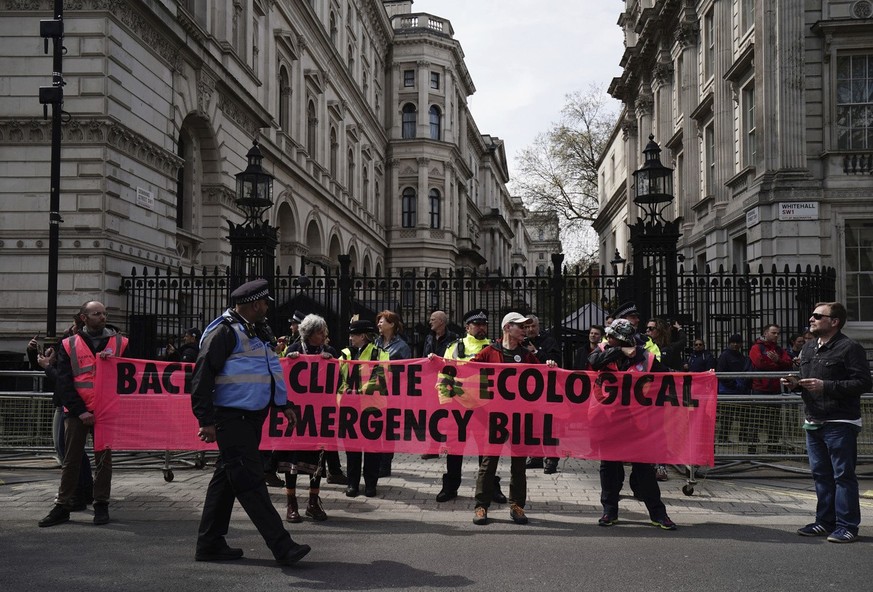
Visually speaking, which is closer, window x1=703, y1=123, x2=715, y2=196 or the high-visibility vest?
the high-visibility vest

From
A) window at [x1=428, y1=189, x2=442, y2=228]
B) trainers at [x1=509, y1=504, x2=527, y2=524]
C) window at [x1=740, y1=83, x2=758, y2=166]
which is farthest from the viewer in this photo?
window at [x1=428, y1=189, x2=442, y2=228]

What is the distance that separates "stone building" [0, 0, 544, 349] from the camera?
16.4 m

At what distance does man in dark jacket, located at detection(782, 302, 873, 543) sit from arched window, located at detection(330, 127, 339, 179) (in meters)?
34.8

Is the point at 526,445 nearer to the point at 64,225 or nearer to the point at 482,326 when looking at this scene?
the point at 482,326

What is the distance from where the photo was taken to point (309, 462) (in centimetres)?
803

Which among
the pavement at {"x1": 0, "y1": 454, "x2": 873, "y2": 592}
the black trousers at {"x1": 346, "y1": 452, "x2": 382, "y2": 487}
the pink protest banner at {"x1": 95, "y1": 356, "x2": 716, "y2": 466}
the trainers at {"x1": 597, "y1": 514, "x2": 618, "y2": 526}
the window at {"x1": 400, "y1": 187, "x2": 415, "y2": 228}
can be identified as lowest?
the pavement at {"x1": 0, "y1": 454, "x2": 873, "y2": 592}

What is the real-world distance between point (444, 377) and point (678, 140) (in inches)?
1059

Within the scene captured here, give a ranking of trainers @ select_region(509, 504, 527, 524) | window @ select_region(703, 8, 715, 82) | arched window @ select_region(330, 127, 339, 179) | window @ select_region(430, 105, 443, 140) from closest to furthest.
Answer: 1. trainers @ select_region(509, 504, 527, 524)
2. window @ select_region(703, 8, 715, 82)
3. arched window @ select_region(330, 127, 339, 179)
4. window @ select_region(430, 105, 443, 140)

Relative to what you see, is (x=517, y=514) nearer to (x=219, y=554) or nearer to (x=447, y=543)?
(x=447, y=543)

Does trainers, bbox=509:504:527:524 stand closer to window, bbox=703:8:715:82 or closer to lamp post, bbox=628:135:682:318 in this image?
lamp post, bbox=628:135:682:318

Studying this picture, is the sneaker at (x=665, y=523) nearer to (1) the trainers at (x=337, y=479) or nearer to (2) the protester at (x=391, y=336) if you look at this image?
(2) the protester at (x=391, y=336)

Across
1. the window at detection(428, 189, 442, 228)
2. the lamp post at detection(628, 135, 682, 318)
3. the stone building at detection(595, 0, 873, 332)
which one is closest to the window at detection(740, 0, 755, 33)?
the stone building at detection(595, 0, 873, 332)

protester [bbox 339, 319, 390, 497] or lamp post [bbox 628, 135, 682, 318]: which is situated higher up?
lamp post [bbox 628, 135, 682, 318]

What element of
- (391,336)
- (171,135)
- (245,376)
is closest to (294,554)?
(245,376)
